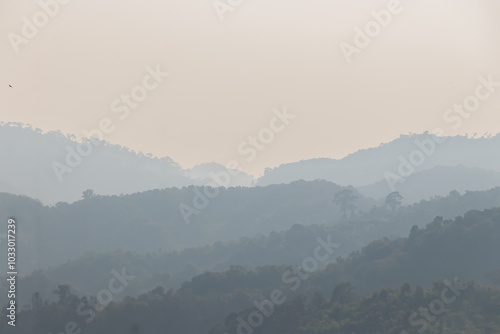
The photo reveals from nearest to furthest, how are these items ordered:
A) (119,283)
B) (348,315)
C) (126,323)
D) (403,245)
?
(348,315) < (126,323) < (403,245) < (119,283)

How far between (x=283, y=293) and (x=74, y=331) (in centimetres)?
2225

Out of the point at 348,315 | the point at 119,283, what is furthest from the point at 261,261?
the point at 348,315

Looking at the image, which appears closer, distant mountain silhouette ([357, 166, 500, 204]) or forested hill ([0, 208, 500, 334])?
forested hill ([0, 208, 500, 334])

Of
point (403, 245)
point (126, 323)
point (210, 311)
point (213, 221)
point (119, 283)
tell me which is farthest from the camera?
point (213, 221)

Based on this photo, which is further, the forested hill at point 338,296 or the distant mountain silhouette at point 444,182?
the distant mountain silhouette at point 444,182

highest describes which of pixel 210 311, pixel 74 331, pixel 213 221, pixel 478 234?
pixel 213 221

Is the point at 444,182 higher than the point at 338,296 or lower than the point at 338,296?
higher

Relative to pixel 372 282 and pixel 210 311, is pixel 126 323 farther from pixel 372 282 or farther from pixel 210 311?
pixel 372 282

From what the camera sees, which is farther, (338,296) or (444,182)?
(444,182)

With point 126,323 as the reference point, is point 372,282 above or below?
below

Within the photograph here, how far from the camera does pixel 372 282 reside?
263 ft

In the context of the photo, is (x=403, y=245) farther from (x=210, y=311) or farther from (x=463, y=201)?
(x=463, y=201)

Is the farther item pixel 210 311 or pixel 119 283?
pixel 119 283

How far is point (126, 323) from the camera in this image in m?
71.9
